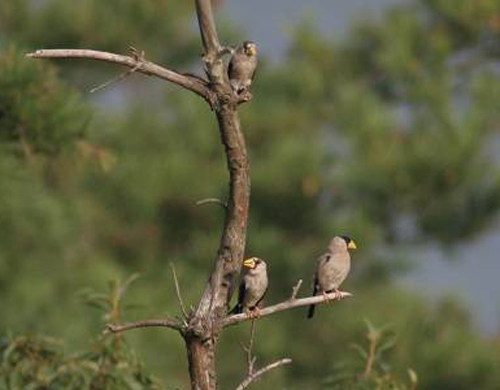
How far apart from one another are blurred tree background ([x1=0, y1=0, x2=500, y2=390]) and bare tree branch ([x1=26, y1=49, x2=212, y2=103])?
1429 cm

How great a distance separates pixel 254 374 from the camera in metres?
6.64

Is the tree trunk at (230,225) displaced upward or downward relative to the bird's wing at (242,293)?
downward

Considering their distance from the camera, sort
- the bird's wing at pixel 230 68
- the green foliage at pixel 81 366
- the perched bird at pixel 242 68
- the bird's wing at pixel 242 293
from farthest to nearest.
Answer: the bird's wing at pixel 242 293
the green foliage at pixel 81 366
the bird's wing at pixel 230 68
the perched bird at pixel 242 68

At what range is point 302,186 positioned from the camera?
925 inches

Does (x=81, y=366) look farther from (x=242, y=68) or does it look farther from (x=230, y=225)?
(x=230, y=225)

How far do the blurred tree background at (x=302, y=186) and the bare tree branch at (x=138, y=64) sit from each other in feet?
46.9

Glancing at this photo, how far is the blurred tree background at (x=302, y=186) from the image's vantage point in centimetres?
2189

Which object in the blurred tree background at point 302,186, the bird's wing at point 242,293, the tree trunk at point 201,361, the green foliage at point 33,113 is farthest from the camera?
the blurred tree background at point 302,186

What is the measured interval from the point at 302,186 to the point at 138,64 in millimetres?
17423

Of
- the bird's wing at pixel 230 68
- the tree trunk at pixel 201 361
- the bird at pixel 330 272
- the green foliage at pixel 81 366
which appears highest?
the bird's wing at pixel 230 68

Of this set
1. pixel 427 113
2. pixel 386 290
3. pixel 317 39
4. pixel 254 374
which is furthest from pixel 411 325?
pixel 254 374

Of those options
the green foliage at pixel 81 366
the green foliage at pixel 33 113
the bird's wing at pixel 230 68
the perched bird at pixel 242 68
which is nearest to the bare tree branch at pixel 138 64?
the perched bird at pixel 242 68

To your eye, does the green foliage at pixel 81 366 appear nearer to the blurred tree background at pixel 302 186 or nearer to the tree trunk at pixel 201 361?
the tree trunk at pixel 201 361

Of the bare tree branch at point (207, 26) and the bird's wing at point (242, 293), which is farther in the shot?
the bird's wing at point (242, 293)
